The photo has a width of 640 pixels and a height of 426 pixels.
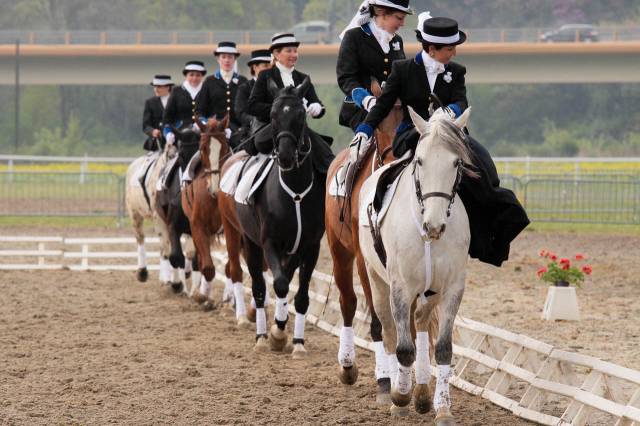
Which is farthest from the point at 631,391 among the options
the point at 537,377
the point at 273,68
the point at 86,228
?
the point at 86,228

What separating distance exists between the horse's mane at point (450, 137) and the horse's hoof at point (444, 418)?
1.65m

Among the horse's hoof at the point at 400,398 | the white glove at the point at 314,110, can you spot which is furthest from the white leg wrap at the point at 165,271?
the horse's hoof at the point at 400,398

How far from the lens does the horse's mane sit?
24.9ft

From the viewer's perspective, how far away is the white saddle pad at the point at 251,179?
12031mm

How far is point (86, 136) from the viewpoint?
74250 mm

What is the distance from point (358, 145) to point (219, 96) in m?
6.62

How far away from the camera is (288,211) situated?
Answer: 1160 cm

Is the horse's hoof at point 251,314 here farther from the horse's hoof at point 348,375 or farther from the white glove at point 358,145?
the white glove at point 358,145

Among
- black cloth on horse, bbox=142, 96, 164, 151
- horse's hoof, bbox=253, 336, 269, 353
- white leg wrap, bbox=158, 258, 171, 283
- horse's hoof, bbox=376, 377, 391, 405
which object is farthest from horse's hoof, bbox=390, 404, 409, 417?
black cloth on horse, bbox=142, 96, 164, 151

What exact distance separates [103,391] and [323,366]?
2.31 m

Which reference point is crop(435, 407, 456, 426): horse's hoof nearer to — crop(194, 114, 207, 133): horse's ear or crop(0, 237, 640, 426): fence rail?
crop(0, 237, 640, 426): fence rail

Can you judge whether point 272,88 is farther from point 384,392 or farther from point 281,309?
point 384,392

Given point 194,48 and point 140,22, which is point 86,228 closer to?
point 194,48

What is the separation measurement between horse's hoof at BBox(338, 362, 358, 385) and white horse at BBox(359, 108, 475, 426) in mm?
1553
